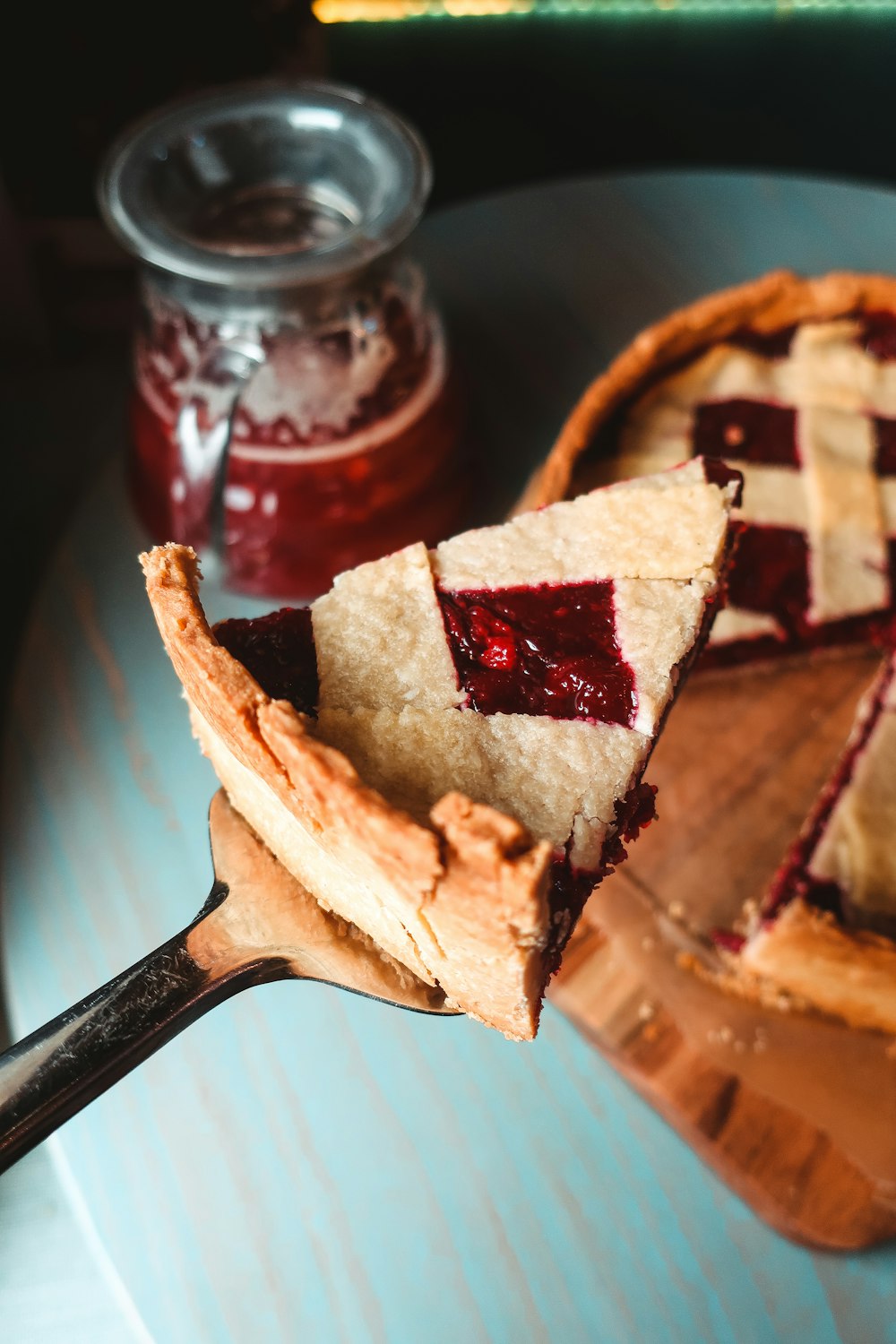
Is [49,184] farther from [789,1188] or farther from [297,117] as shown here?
[789,1188]

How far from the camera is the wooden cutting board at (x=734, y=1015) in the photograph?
143 cm

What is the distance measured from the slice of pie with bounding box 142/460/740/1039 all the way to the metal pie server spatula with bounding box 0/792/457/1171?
26 millimetres

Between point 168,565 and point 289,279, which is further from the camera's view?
point 289,279

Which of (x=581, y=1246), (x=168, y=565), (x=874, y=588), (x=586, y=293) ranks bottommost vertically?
(x=581, y=1246)

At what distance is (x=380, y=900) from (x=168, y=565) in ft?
1.23

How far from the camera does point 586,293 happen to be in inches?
92.4

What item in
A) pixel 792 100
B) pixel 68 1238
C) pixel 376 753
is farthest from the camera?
pixel 792 100

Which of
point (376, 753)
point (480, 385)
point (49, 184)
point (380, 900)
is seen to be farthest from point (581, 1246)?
point (49, 184)

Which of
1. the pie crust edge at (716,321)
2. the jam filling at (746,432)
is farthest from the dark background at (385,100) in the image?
the jam filling at (746,432)

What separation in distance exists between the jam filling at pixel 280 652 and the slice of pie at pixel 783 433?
82cm

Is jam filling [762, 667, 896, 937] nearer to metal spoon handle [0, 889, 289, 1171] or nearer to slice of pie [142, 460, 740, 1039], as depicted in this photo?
slice of pie [142, 460, 740, 1039]

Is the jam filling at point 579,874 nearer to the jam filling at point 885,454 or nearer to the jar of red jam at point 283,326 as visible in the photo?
the jar of red jam at point 283,326

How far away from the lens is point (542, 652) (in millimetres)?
1129

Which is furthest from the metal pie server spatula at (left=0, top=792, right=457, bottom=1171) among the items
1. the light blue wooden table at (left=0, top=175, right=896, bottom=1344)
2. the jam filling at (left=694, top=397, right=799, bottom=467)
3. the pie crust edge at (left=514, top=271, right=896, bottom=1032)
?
the jam filling at (left=694, top=397, right=799, bottom=467)
